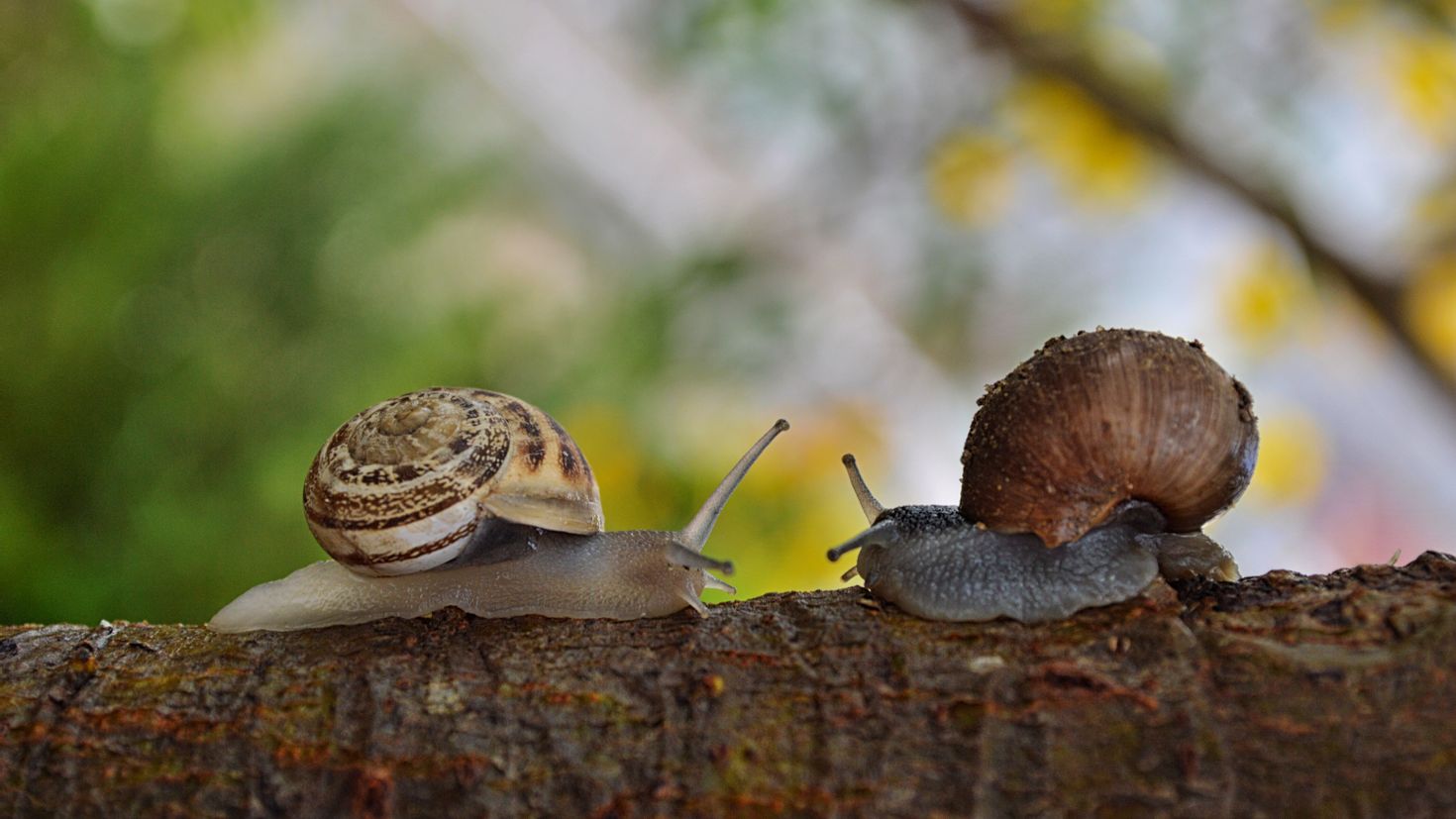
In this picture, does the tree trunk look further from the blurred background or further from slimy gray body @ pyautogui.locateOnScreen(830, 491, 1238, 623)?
the blurred background

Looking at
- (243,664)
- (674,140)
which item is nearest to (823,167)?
(674,140)

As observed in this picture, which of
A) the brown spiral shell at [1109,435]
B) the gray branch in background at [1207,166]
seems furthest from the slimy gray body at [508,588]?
the gray branch in background at [1207,166]

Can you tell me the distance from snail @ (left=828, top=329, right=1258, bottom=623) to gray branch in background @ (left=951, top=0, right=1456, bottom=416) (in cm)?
165

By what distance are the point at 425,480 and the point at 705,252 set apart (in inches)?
68.5

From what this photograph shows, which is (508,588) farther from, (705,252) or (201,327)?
(705,252)

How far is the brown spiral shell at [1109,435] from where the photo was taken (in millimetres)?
952

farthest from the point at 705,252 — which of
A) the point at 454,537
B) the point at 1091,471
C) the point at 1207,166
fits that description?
the point at 1091,471

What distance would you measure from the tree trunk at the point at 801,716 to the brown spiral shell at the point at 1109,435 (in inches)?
4.4

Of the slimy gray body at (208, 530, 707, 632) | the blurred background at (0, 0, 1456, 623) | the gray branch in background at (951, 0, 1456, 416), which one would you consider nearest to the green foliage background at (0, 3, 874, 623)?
the blurred background at (0, 0, 1456, 623)

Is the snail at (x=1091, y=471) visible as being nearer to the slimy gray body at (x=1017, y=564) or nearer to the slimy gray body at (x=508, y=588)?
the slimy gray body at (x=1017, y=564)

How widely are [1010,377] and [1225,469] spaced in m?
0.20

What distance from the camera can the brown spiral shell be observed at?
37.5 inches

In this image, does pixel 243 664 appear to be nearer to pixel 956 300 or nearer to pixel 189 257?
pixel 189 257

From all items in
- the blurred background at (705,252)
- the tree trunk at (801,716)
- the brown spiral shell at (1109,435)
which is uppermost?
the blurred background at (705,252)
